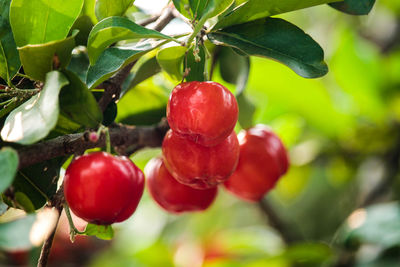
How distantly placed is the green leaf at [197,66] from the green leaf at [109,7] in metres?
0.14

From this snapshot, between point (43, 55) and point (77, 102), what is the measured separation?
8 cm

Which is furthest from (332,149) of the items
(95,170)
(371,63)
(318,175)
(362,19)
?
(95,170)

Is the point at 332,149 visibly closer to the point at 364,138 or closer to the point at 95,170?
the point at 364,138

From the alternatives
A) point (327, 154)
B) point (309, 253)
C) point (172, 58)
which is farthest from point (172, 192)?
point (327, 154)

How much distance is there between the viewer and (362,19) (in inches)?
110

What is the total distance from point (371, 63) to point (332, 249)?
0.73 meters

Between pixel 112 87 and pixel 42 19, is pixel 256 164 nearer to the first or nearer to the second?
pixel 112 87

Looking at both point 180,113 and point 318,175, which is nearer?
point 180,113

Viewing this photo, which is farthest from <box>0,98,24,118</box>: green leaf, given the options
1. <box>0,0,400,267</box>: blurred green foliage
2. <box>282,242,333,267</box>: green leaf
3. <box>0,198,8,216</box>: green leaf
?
<box>282,242,333,267</box>: green leaf

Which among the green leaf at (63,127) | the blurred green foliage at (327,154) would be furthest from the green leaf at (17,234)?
the blurred green foliage at (327,154)

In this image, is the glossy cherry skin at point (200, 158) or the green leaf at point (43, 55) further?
the glossy cherry skin at point (200, 158)

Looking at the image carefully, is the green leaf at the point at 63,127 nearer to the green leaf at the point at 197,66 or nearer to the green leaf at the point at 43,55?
the green leaf at the point at 43,55

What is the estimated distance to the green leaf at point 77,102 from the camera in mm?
693

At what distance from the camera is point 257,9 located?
0.80 m
